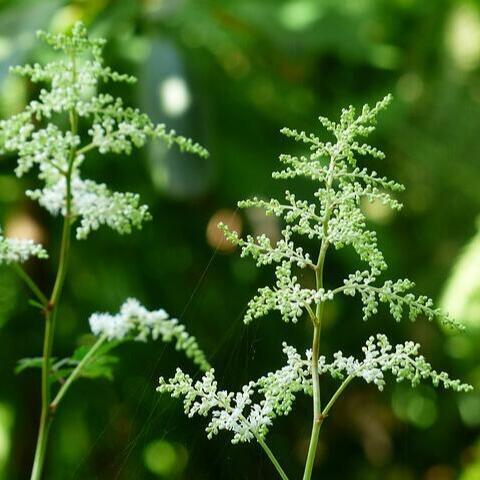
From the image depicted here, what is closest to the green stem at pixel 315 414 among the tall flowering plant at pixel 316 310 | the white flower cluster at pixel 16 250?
the tall flowering plant at pixel 316 310

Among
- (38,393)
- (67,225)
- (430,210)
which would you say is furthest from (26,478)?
(430,210)

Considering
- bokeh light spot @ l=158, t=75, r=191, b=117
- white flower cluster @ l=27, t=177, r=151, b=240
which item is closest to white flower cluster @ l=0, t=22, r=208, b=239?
white flower cluster @ l=27, t=177, r=151, b=240

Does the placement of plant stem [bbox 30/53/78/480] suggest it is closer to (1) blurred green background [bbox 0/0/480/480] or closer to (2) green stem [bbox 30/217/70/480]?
(2) green stem [bbox 30/217/70/480]

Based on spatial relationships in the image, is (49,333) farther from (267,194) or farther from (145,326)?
(267,194)

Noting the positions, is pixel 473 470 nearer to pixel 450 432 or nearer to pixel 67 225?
pixel 450 432

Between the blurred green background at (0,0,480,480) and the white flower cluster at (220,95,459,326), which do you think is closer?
the white flower cluster at (220,95,459,326)

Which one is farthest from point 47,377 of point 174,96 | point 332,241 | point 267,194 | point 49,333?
point 267,194
